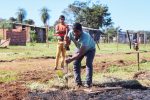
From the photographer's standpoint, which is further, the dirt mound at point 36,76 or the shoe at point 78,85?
the dirt mound at point 36,76

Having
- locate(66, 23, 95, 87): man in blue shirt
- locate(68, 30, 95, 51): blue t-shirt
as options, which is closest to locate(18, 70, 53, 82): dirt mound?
locate(66, 23, 95, 87): man in blue shirt

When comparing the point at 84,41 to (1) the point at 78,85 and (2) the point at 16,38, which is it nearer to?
(1) the point at 78,85

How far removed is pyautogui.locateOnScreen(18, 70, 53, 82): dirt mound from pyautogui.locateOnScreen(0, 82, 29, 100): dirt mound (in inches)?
39.9

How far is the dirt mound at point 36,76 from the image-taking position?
41.8 feet

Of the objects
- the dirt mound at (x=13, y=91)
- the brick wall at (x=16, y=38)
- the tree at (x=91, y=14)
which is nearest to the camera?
the dirt mound at (x=13, y=91)

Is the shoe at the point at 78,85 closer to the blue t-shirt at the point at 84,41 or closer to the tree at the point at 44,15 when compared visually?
the blue t-shirt at the point at 84,41

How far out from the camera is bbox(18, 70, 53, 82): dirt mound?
12742 millimetres

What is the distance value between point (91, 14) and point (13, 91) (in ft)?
200

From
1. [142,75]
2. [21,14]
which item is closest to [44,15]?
[21,14]

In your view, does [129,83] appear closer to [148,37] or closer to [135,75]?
[135,75]

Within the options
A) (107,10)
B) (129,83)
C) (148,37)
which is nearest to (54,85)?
(129,83)

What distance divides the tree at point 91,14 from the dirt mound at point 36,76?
54895 millimetres

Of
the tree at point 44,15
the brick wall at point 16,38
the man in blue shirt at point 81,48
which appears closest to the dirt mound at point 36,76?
the man in blue shirt at point 81,48

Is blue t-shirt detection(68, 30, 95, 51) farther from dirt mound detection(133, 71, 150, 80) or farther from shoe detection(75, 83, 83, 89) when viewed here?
dirt mound detection(133, 71, 150, 80)
